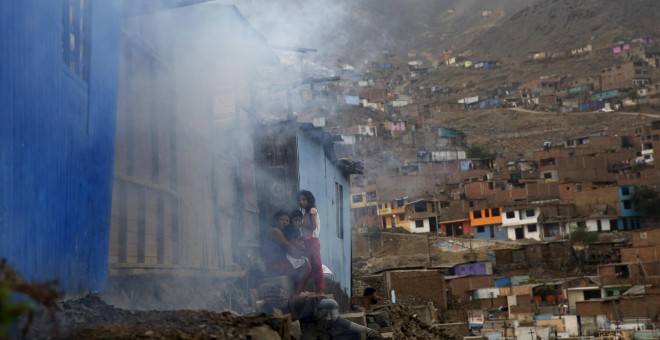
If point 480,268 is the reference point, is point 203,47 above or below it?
above

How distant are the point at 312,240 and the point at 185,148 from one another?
222 centimetres

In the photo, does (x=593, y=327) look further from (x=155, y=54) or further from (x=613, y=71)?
(x=613, y=71)

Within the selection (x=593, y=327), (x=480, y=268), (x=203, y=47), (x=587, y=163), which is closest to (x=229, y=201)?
(x=203, y=47)

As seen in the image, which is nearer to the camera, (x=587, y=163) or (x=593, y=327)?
(x=593, y=327)

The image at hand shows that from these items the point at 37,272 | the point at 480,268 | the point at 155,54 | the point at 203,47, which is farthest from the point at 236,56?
the point at 480,268

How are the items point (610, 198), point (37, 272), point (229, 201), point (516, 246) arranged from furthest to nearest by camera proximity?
point (610, 198) < point (516, 246) < point (229, 201) < point (37, 272)

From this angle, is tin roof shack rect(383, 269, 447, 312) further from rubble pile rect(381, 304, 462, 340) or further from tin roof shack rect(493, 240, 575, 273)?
tin roof shack rect(493, 240, 575, 273)

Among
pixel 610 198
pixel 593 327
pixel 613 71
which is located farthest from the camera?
pixel 613 71

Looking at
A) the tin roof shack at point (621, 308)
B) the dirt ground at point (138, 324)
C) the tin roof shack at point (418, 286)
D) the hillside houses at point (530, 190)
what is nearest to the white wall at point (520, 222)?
the hillside houses at point (530, 190)

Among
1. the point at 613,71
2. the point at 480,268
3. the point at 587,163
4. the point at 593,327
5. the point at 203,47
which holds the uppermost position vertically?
the point at 613,71

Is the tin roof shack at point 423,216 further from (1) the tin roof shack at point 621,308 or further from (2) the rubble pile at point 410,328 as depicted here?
(2) the rubble pile at point 410,328

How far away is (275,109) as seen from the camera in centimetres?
1200

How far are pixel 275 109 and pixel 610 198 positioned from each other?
181ft

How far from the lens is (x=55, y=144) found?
577cm
